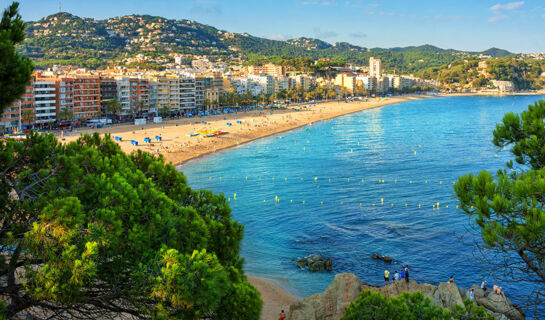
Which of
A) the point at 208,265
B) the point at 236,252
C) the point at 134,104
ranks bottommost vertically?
the point at 236,252

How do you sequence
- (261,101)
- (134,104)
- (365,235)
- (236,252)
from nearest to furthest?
(236,252) → (365,235) → (134,104) → (261,101)

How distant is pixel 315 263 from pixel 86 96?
6187cm

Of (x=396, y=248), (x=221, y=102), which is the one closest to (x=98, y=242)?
(x=396, y=248)

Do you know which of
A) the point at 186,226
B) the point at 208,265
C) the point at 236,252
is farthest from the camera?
the point at 236,252

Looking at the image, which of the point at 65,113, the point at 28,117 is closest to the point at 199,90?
the point at 65,113

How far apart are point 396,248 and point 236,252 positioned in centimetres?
1553

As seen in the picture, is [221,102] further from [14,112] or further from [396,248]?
[396,248]

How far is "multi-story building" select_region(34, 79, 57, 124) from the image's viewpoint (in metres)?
63.3

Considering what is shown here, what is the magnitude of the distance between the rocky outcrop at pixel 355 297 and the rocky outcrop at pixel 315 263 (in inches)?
182

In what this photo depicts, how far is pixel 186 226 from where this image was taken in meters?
9.33

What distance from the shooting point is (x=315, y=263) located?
22.4m

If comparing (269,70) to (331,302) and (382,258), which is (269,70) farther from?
(331,302)

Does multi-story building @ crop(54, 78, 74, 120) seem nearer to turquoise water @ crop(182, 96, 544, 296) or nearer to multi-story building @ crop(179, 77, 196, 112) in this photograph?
multi-story building @ crop(179, 77, 196, 112)

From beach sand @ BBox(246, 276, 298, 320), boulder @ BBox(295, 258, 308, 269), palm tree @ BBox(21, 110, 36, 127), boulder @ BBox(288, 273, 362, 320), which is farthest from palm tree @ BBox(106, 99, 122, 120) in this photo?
boulder @ BBox(288, 273, 362, 320)
